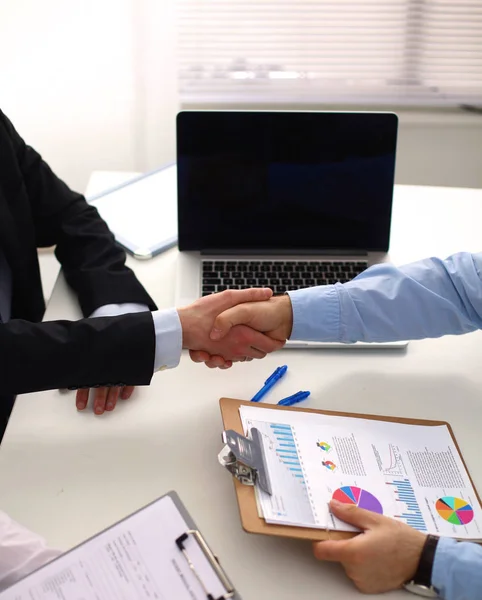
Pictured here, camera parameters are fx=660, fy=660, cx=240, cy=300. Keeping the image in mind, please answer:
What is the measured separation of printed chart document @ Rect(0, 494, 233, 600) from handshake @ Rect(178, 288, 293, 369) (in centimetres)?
36

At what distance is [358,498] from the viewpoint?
0.87m

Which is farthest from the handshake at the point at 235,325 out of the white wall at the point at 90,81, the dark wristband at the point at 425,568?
the white wall at the point at 90,81

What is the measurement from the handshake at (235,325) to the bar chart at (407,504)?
335 millimetres

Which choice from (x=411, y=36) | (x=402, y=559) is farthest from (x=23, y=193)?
(x=411, y=36)

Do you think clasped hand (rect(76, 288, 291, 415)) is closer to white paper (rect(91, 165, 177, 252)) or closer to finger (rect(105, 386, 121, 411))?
finger (rect(105, 386, 121, 411))

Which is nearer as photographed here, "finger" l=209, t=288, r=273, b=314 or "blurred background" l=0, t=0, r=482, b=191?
"finger" l=209, t=288, r=273, b=314

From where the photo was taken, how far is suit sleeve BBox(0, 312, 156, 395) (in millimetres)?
1023

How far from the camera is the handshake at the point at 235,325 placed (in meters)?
1.12

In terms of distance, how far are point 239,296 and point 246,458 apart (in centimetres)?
37

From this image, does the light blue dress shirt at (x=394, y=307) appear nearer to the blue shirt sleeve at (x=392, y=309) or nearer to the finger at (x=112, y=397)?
the blue shirt sleeve at (x=392, y=309)

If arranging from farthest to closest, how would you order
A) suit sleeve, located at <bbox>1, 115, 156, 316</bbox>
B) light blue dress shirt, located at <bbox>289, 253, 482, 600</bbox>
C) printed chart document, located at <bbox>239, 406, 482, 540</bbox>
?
suit sleeve, located at <bbox>1, 115, 156, 316</bbox> < light blue dress shirt, located at <bbox>289, 253, 482, 600</bbox> < printed chart document, located at <bbox>239, 406, 482, 540</bbox>

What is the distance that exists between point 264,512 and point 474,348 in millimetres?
576

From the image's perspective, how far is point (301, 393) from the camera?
1.06m

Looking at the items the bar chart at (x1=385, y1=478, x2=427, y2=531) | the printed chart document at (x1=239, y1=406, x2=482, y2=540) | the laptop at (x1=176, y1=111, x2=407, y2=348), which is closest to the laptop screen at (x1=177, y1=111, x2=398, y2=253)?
the laptop at (x1=176, y1=111, x2=407, y2=348)
